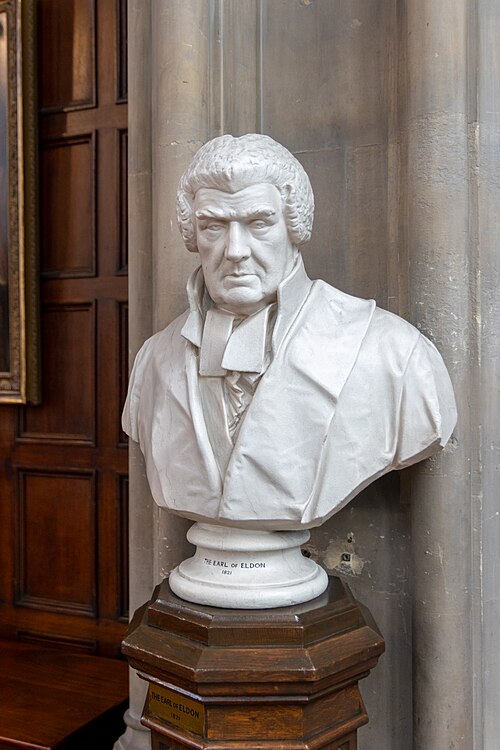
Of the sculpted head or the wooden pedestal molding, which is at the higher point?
the sculpted head

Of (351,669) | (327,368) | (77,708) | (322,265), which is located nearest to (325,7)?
(322,265)

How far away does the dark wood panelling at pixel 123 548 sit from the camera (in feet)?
10.4

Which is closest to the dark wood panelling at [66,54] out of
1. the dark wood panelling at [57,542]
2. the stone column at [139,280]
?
the stone column at [139,280]

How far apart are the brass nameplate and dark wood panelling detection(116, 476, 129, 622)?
1.46m

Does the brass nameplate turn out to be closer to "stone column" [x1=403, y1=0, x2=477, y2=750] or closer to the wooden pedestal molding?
the wooden pedestal molding

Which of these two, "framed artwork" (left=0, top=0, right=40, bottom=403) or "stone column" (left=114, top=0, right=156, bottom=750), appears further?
"framed artwork" (left=0, top=0, right=40, bottom=403)

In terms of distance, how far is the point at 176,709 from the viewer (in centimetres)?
165

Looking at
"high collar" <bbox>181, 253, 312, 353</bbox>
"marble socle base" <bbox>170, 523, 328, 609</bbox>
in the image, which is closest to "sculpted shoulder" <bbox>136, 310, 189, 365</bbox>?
"high collar" <bbox>181, 253, 312, 353</bbox>

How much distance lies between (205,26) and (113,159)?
100cm

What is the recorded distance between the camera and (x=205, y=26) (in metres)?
2.24

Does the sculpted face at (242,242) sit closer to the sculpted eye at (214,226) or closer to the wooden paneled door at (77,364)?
the sculpted eye at (214,226)

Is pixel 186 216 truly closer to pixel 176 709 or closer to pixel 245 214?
pixel 245 214

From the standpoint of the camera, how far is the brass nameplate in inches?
62.8

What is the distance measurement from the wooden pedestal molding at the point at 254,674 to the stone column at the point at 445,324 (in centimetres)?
37
